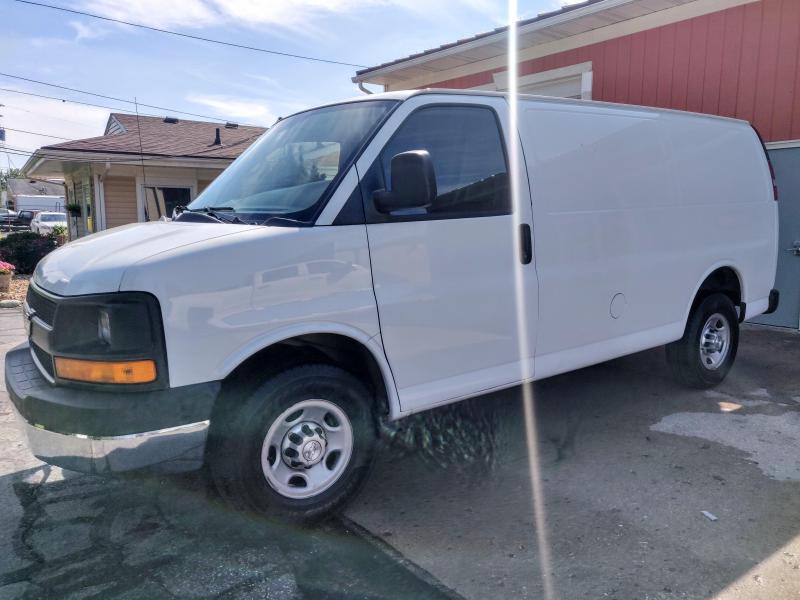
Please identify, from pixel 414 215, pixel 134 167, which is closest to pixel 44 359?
pixel 414 215

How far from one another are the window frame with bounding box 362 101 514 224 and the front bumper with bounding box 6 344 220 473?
3.76ft

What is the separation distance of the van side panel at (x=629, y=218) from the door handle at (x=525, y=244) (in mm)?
65

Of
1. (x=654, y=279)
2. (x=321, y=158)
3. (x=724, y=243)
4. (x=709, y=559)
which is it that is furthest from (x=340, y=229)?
(x=724, y=243)

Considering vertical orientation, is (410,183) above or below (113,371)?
above

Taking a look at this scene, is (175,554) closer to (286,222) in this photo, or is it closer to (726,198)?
(286,222)

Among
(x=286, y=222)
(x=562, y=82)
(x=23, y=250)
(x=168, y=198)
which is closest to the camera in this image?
(x=286, y=222)

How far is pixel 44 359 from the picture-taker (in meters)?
3.03

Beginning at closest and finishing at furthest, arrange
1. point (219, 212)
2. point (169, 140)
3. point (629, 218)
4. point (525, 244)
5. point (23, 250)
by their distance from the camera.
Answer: point (219, 212) < point (525, 244) < point (629, 218) < point (23, 250) < point (169, 140)

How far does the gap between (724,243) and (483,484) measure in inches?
119

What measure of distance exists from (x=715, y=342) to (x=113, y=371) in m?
4.78

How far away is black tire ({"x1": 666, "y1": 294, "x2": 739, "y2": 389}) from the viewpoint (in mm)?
5195

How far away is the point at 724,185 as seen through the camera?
521 cm

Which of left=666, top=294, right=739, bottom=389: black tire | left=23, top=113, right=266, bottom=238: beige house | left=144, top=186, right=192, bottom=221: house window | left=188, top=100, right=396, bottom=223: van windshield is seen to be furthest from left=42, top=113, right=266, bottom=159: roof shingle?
left=666, top=294, right=739, bottom=389: black tire

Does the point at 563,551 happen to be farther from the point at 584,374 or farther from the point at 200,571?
the point at 584,374
